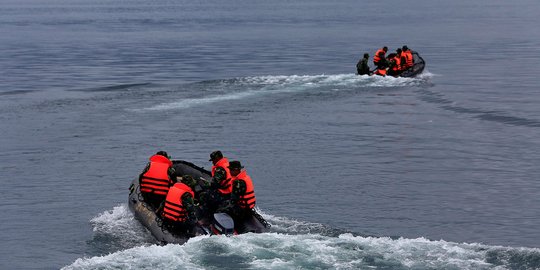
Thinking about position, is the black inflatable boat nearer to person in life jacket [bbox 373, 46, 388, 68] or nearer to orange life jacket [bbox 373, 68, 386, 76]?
person in life jacket [bbox 373, 46, 388, 68]

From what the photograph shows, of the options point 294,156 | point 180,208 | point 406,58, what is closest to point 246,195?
point 180,208

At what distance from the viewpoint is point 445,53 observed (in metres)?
87.6

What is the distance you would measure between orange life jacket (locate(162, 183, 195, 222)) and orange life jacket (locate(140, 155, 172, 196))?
207cm

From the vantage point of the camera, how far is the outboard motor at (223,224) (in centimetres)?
2412

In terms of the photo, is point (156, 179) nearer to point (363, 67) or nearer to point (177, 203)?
point (177, 203)

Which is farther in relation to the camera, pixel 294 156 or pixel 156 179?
pixel 294 156

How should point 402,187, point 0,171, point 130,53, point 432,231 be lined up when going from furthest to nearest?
point 130,53
point 0,171
point 402,187
point 432,231

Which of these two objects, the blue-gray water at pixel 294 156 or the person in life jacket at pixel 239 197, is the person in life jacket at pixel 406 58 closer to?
the blue-gray water at pixel 294 156

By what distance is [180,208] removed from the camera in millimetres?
24312

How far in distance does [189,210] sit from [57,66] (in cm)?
5788

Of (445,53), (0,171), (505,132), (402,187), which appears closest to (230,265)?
(402,187)

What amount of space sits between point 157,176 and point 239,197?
10.8 feet

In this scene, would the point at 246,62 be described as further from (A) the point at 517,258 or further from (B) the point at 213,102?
(A) the point at 517,258

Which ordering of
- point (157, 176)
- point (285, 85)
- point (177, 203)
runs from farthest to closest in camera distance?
point (285, 85) → point (157, 176) → point (177, 203)
